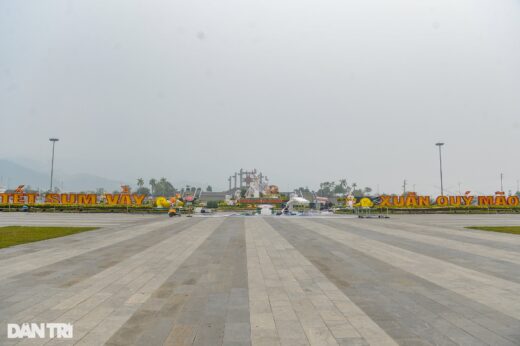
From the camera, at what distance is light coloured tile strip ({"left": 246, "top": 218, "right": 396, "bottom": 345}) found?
5.13 meters

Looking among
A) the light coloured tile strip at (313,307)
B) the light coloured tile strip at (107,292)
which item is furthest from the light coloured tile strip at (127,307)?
the light coloured tile strip at (313,307)

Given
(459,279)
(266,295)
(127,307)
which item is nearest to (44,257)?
(127,307)

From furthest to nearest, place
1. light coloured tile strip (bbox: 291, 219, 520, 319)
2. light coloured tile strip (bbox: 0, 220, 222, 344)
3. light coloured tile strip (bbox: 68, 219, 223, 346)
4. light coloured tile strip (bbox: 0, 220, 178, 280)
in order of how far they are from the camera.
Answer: light coloured tile strip (bbox: 0, 220, 178, 280) < light coloured tile strip (bbox: 291, 219, 520, 319) < light coloured tile strip (bbox: 0, 220, 222, 344) < light coloured tile strip (bbox: 68, 219, 223, 346)

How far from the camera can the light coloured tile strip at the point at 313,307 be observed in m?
5.13

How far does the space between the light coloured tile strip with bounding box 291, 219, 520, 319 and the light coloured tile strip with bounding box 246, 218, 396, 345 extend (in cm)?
297

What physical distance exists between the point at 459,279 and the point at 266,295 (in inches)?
221

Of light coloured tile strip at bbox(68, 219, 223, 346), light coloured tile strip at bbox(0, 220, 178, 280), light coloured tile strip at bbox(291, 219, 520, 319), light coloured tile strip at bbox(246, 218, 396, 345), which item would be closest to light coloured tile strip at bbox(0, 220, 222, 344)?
light coloured tile strip at bbox(68, 219, 223, 346)

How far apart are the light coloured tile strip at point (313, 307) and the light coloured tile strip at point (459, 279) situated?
2966 millimetres

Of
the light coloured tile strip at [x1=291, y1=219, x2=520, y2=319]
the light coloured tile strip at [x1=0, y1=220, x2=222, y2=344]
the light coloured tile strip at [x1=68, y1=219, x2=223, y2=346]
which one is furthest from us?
the light coloured tile strip at [x1=291, y1=219, x2=520, y2=319]

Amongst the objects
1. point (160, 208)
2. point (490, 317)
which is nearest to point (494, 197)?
point (160, 208)

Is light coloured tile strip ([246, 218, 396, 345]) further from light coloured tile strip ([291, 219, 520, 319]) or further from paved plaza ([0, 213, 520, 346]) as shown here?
light coloured tile strip ([291, 219, 520, 319])

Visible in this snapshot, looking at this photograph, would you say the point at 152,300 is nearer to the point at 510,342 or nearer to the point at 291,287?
the point at 291,287

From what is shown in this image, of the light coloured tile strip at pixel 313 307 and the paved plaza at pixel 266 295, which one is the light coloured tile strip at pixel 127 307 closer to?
the paved plaza at pixel 266 295

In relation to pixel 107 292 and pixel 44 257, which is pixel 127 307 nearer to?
pixel 107 292
